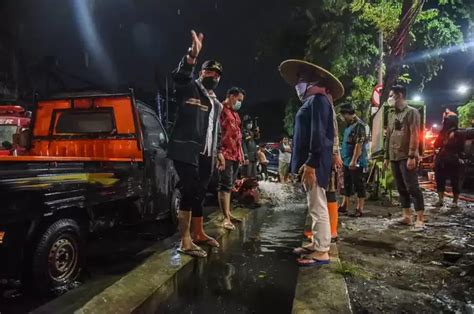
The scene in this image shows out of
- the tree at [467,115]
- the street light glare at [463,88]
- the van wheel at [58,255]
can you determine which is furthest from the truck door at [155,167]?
the street light glare at [463,88]

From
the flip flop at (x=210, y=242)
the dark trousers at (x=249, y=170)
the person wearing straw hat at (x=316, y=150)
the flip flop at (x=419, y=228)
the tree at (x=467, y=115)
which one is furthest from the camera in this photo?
the tree at (x=467, y=115)

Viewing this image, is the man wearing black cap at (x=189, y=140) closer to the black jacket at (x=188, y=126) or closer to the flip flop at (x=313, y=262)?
the black jacket at (x=188, y=126)

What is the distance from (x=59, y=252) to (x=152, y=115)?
330cm

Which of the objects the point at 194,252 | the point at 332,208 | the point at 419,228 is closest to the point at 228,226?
the point at 194,252

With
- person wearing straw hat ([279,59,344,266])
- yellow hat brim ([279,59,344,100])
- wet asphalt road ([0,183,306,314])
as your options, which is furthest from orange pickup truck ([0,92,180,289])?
yellow hat brim ([279,59,344,100])

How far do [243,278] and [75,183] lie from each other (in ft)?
6.08

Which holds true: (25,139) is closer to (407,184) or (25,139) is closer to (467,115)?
(407,184)

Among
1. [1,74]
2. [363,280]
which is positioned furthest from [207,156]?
[1,74]

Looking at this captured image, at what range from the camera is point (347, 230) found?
5633 mm

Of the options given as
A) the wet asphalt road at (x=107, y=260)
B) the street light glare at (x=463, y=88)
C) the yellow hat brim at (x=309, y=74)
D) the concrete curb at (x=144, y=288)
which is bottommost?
the wet asphalt road at (x=107, y=260)

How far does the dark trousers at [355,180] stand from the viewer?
6870mm

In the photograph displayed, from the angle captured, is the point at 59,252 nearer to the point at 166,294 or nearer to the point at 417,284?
the point at 166,294

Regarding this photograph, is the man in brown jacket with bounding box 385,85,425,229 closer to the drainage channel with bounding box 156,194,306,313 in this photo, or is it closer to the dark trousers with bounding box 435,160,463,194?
the drainage channel with bounding box 156,194,306,313

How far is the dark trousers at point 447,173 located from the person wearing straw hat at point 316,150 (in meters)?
5.61
